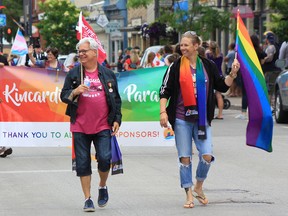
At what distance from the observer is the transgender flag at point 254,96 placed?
10016 mm

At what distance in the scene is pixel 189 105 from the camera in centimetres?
961

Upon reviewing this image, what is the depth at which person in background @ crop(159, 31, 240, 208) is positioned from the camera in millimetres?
9664

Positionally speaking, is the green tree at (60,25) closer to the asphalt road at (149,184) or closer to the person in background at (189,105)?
the asphalt road at (149,184)

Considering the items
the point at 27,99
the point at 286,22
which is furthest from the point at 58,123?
the point at 286,22

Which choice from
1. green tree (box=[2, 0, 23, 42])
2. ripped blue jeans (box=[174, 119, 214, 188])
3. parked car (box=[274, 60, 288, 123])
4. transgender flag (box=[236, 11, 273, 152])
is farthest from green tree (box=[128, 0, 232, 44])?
green tree (box=[2, 0, 23, 42])

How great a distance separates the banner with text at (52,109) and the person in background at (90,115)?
5.26 meters

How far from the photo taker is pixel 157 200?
1032 cm

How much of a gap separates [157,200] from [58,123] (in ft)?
16.0

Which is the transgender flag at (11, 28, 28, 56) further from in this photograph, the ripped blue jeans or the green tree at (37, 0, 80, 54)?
the green tree at (37, 0, 80, 54)

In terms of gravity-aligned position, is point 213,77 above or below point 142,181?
above

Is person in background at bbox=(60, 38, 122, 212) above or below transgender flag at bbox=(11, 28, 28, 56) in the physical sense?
above

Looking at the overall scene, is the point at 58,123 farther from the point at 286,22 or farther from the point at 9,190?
the point at 286,22

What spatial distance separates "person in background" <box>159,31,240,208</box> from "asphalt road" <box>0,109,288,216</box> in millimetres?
447

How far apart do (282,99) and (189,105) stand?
1208cm
